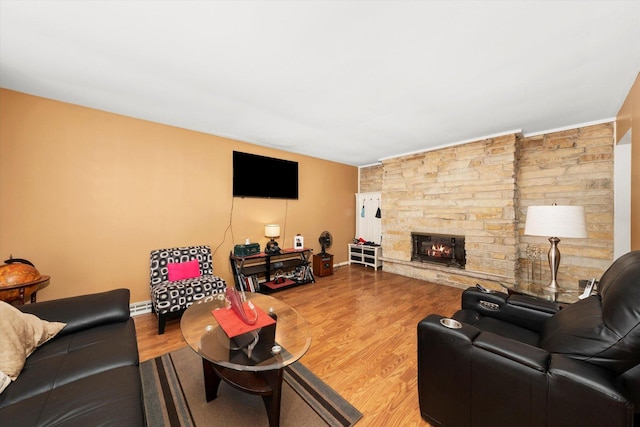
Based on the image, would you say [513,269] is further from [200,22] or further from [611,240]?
[200,22]

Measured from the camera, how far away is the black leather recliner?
90cm

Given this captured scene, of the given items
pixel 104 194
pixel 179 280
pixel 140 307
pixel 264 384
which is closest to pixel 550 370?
pixel 264 384

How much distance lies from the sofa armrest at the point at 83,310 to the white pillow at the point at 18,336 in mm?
63

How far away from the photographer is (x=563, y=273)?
3.27 metres

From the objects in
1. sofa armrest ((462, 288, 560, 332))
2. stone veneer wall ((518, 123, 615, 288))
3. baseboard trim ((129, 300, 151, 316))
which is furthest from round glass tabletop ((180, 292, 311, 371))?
stone veneer wall ((518, 123, 615, 288))

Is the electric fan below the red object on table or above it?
above

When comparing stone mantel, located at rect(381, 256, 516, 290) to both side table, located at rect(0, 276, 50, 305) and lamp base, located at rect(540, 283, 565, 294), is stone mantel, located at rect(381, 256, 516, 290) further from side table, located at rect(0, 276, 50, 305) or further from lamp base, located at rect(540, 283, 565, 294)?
side table, located at rect(0, 276, 50, 305)

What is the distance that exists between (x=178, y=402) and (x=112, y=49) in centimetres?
252

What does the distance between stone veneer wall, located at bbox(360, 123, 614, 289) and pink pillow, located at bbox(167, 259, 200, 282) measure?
3.64 m

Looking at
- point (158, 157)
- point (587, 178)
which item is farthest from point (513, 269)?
point (158, 157)

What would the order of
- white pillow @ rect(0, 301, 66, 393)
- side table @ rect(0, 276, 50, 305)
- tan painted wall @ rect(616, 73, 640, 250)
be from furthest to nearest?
tan painted wall @ rect(616, 73, 640, 250) → side table @ rect(0, 276, 50, 305) → white pillow @ rect(0, 301, 66, 393)

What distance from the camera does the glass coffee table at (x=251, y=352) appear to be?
129cm

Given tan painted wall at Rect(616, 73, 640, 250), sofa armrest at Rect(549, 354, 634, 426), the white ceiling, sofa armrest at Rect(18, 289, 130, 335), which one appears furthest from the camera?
tan painted wall at Rect(616, 73, 640, 250)

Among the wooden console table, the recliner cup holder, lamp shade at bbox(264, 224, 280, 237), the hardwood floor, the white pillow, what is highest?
lamp shade at bbox(264, 224, 280, 237)
